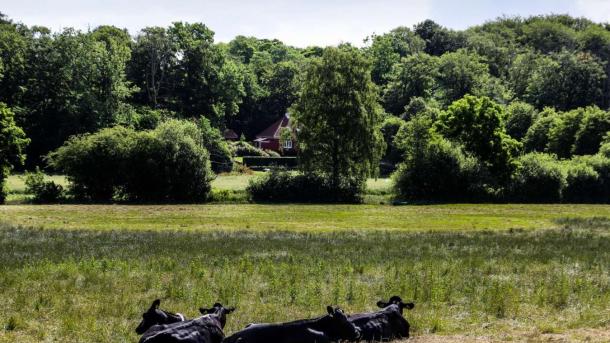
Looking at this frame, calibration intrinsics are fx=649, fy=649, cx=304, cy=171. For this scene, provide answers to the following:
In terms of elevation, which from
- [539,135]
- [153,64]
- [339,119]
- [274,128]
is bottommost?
[339,119]

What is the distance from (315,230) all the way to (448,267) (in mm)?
19043

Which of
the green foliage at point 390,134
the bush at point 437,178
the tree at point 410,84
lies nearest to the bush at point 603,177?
the bush at point 437,178

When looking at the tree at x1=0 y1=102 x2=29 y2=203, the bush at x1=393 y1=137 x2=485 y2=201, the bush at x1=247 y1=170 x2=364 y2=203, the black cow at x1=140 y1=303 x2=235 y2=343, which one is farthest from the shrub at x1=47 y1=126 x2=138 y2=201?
the black cow at x1=140 y1=303 x2=235 y2=343

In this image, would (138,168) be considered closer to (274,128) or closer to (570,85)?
(274,128)

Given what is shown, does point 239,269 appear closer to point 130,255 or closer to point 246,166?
point 130,255

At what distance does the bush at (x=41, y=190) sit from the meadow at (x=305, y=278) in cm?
2780

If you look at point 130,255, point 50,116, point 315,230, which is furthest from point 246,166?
point 130,255

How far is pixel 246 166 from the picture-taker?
121 meters

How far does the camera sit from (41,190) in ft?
220

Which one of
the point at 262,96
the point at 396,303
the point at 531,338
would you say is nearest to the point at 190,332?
the point at 396,303

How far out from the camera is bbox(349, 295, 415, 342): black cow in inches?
531

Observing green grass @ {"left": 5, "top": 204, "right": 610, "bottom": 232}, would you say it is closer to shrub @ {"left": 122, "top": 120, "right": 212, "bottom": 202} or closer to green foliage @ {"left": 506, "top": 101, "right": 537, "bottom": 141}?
shrub @ {"left": 122, "top": 120, "right": 212, "bottom": 202}

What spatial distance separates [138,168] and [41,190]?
10022 mm

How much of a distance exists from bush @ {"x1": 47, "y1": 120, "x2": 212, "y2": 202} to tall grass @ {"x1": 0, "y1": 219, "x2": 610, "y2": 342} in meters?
A: 37.7
